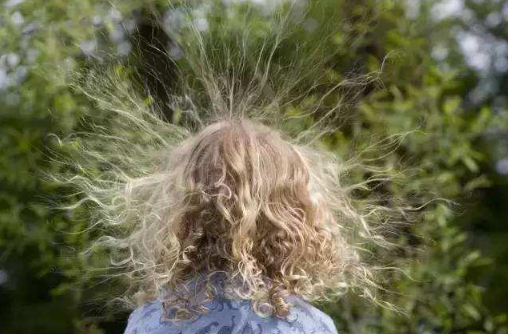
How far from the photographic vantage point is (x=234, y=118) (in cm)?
266

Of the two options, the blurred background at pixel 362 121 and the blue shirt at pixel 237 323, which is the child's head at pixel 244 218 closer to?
the blue shirt at pixel 237 323

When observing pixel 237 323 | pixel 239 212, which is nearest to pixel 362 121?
pixel 239 212

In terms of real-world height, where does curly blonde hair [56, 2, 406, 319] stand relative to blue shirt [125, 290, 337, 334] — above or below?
above

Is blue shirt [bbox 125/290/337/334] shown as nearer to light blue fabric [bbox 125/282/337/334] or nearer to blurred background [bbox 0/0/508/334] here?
light blue fabric [bbox 125/282/337/334]

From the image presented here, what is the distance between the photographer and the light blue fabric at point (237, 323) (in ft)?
7.34

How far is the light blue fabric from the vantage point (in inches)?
88.0

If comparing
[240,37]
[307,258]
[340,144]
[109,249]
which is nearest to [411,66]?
Answer: [340,144]

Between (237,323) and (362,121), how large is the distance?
171 centimetres

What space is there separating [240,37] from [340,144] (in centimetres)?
48

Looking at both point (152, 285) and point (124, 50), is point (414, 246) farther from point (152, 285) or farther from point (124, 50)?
point (152, 285)

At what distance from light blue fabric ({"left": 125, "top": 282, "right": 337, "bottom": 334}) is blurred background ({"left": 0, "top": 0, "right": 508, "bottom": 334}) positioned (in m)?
1.37

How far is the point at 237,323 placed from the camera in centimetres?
224

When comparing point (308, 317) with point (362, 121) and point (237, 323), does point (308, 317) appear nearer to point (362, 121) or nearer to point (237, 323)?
point (237, 323)

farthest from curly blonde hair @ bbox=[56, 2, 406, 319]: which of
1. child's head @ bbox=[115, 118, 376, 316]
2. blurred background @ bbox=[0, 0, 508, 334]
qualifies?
blurred background @ bbox=[0, 0, 508, 334]
